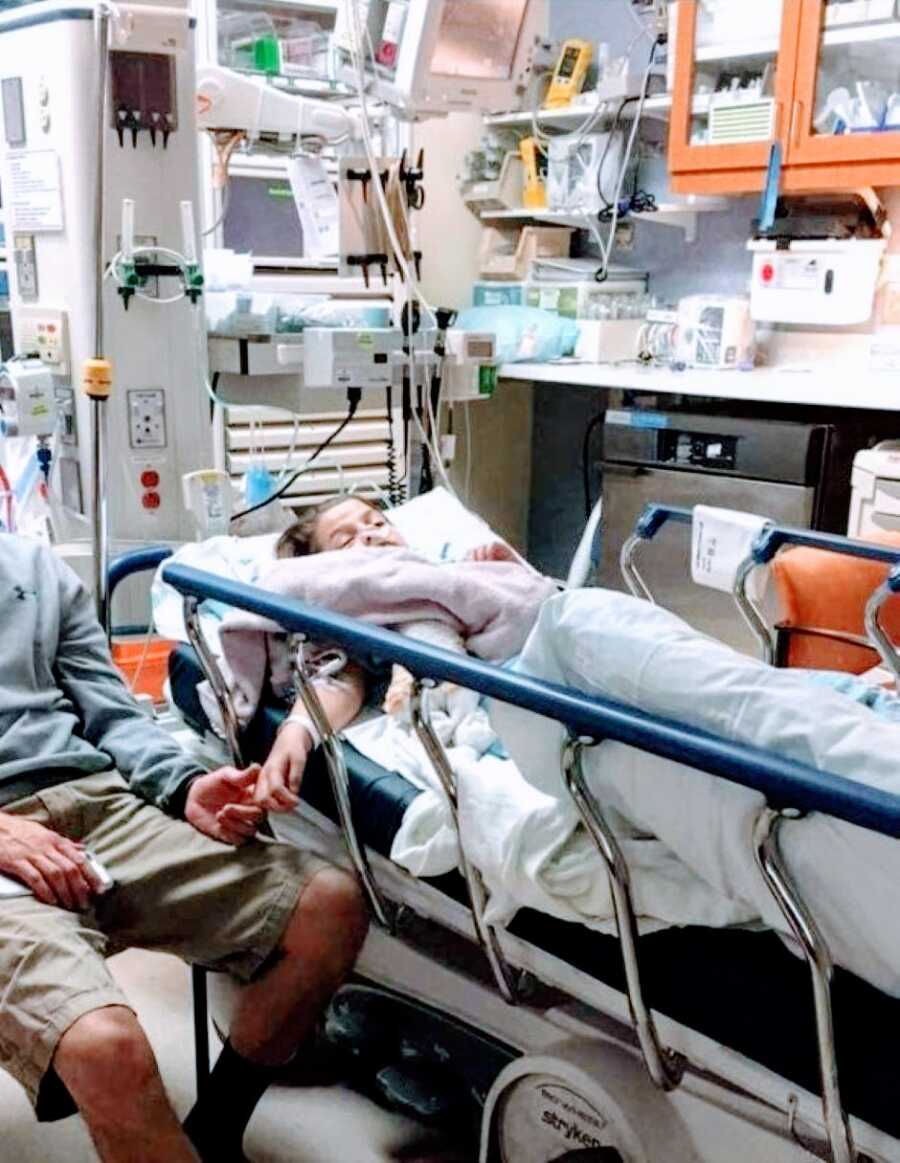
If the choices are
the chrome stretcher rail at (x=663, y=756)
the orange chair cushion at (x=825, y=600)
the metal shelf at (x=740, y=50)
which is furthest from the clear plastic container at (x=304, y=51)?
the chrome stretcher rail at (x=663, y=756)

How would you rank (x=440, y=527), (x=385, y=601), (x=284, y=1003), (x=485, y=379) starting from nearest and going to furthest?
(x=284, y=1003) < (x=385, y=601) < (x=440, y=527) < (x=485, y=379)

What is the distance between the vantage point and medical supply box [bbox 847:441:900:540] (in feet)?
9.52

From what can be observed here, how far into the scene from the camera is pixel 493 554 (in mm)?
2174

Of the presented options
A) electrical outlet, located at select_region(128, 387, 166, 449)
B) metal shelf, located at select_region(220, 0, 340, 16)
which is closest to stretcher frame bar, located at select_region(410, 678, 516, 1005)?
electrical outlet, located at select_region(128, 387, 166, 449)

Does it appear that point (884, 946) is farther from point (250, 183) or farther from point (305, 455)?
point (250, 183)

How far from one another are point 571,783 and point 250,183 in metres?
3.58

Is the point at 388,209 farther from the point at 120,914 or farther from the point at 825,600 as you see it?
the point at 120,914

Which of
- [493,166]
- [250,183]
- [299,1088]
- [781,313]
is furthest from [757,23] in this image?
[299,1088]

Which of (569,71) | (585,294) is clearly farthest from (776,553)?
(569,71)

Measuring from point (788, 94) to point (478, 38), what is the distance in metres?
0.98

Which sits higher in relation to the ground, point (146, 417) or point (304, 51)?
point (304, 51)

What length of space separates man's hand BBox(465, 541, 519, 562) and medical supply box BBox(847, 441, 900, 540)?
114 centimetres

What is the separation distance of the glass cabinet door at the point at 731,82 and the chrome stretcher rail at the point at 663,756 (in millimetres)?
2648

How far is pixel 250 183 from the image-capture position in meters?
4.25
